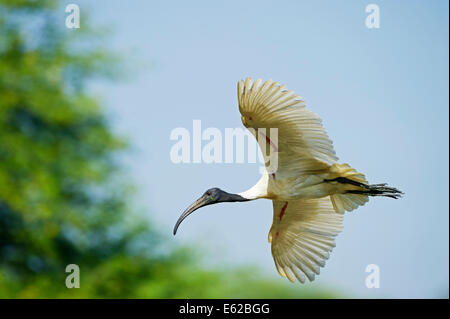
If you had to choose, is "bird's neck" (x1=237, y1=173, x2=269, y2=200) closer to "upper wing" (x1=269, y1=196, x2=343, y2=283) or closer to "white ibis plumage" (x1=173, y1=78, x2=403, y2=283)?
"white ibis plumage" (x1=173, y1=78, x2=403, y2=283)

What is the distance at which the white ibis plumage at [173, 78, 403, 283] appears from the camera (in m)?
5.51

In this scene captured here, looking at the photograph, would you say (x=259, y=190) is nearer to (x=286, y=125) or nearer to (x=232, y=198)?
(x=232, y=198)

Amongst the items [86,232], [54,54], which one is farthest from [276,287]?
[54,54]

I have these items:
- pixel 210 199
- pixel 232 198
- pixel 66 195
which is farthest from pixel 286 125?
pixel 66 195

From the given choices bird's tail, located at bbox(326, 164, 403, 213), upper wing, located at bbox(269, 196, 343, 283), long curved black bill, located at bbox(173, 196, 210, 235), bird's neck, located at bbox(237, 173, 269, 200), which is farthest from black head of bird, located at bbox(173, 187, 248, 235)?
bird's tail, located at bbox(326, 164, 403, 213)

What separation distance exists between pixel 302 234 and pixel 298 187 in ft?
2.55

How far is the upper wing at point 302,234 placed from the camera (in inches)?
258

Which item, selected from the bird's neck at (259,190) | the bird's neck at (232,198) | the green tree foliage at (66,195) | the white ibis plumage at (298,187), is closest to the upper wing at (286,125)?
the white ibis plumage at (298,187)

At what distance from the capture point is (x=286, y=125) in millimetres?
5637

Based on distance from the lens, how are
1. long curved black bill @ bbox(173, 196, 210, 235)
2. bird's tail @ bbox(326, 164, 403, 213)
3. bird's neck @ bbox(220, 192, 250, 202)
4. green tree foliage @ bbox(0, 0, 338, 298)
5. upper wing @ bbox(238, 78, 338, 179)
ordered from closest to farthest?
upper wing @ bbox(238, 78, 338, 179) < bird's tail @ bbox(326, 164, 403, 213) < bird's neck @ bbox(220, 192, 250, 202) < long curved black bill @ bbox(173, 196, 210, 235) < green tree foliage @ bbox(0, 0, 338, 298)

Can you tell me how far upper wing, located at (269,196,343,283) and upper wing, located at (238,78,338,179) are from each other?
0.72 metres

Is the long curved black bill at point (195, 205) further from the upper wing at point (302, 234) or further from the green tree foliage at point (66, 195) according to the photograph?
the green tree foliage at point (66, 195)

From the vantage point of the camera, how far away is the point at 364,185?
19.6 ft
